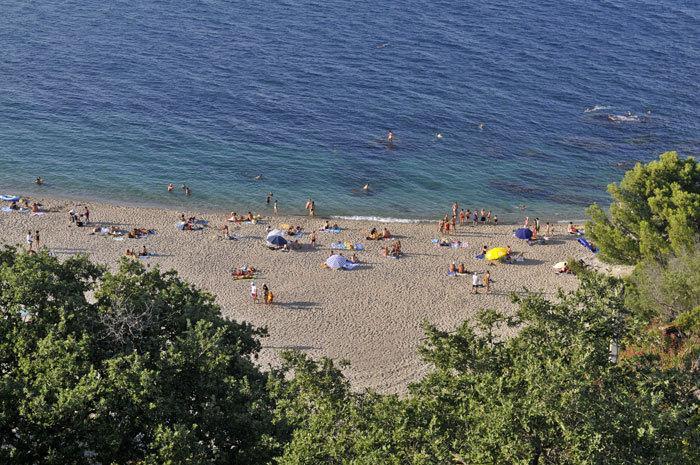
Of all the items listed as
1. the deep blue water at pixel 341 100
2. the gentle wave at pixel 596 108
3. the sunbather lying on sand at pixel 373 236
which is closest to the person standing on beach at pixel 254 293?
the sunbather lying on sand at pixel 373 236

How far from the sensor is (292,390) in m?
20.5

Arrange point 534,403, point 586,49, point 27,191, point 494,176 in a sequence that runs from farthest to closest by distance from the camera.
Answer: point 586,49 < point 494,176 < point 27,191 < point 534,403

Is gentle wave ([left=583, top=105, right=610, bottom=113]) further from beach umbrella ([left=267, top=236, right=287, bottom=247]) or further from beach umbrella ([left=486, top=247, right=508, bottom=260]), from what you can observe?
beach umbrella ([left=267, top=236, right=287, bottom=247])

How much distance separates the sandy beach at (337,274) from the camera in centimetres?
3828

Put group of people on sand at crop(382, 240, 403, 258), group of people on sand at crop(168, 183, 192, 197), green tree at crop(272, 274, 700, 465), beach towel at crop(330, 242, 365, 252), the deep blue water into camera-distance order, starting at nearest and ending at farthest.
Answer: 1. green tree at crop(272, 274, 700, 465)
2. group of people on sand at crop(382, 240, 403, 258)
3. beach towel at crop(330, 242, 365, 252)
4. group of people on sand at crop(168, 183, 192, 197)
5. the deep blue water

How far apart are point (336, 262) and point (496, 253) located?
9367 millimetres

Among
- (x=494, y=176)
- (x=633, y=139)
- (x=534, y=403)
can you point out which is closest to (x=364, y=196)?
(x=494, y=176)

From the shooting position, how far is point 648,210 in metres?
39.7

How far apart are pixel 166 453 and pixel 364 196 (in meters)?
40.8

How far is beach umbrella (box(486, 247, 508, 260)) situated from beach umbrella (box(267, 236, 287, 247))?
12.0 m

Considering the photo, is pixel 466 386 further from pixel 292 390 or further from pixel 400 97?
pixel 400 97

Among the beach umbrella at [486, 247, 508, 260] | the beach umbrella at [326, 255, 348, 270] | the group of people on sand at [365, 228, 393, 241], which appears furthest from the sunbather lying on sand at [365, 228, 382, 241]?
the beach umbrella at [486, 247, 508, 260]

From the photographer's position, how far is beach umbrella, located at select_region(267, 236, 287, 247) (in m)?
48.4

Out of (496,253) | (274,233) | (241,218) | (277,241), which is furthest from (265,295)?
(496,253)
